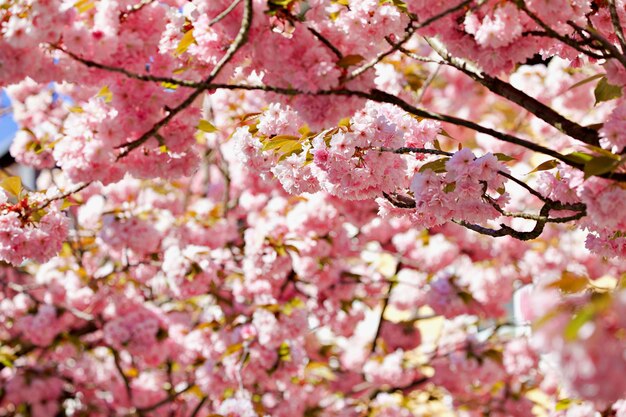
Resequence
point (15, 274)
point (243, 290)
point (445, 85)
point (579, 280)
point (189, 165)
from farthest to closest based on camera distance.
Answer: point (445, 85), point (15, 274), point (243, 290), point (189, 165), point (579, 280)

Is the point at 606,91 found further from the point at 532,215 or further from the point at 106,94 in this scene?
the point at 106,94

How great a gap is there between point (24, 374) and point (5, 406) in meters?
0.39

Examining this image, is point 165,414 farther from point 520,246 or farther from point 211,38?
point 211,38

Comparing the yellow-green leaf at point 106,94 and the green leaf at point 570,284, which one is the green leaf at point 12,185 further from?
the green leaf at point 570,284

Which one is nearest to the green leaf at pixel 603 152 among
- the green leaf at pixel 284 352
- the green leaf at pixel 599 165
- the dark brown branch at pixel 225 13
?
the green leaf at pixel 599 165

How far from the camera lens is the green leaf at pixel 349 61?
1.90 m

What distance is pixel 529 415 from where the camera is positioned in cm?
569

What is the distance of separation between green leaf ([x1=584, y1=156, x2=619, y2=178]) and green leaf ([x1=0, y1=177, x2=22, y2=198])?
2082mm

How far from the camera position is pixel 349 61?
1896 millimetres

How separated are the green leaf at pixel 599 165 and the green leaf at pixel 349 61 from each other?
2.17ft

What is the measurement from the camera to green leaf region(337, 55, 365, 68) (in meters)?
1.90

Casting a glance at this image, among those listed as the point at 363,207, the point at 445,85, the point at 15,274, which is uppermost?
the point at 445,85

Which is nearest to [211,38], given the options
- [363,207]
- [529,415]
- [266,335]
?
[266,335]

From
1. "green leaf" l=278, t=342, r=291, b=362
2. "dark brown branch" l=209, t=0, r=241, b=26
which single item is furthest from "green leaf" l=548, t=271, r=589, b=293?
"green leaf" l=278, t=342, r=291, b=362
